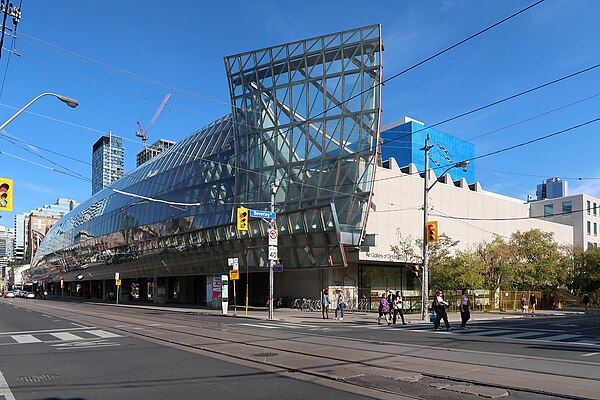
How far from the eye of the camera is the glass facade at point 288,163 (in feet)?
128

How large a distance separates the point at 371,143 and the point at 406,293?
14807mm

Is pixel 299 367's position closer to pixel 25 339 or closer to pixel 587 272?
pixel 25 339

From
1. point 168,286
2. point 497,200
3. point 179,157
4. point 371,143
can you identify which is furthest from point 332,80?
point 168,286

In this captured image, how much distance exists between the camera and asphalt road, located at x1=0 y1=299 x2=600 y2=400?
8875 mm

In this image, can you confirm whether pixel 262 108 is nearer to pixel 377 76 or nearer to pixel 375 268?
pixel 377 76

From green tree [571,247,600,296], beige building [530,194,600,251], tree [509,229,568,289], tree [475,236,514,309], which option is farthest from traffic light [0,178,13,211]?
beige building [530,194,600,251]

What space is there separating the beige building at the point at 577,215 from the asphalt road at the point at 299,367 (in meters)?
65.5

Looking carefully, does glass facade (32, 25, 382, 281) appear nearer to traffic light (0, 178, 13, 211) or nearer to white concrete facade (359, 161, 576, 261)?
white concrete facade (359, 161, 576, 261)

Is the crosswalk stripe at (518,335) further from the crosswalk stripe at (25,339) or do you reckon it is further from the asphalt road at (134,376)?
the crosswalk stripe at (25,339)

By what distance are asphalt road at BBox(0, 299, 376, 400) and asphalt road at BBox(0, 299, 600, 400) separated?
2 cm

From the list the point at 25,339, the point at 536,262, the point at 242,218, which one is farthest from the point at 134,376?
the point at 536,262

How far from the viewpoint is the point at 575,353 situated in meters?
14.2

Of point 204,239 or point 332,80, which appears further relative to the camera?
point 204,239

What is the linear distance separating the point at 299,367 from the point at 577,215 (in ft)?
257
